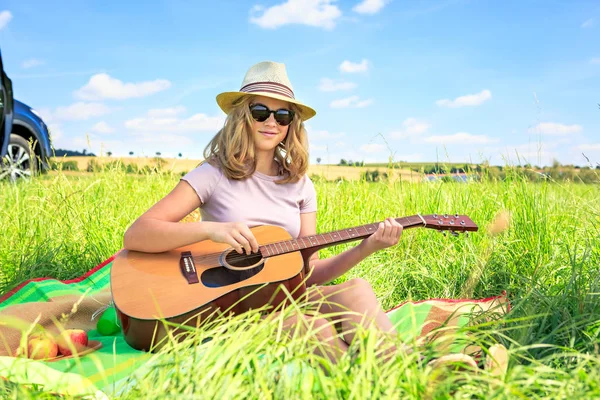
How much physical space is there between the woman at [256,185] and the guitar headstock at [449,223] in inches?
10.1

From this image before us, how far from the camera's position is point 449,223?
9.34ft

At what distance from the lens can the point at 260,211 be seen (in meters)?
2.93

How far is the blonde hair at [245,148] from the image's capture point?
288 cm

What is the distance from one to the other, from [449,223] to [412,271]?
3.06 ft

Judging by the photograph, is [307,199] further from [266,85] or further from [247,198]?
[266,85]

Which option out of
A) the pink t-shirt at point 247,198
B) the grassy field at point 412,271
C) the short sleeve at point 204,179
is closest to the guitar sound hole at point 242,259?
the pink t-shirt at point 247,198

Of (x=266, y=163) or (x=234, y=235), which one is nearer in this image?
(x=234, y=235)

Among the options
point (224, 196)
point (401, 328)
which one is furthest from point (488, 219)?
point (224, 196)

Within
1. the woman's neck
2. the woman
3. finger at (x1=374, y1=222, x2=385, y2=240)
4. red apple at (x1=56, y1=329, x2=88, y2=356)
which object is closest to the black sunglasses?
the woman

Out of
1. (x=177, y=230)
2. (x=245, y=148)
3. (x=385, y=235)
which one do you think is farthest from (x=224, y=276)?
(x=385, y=235)

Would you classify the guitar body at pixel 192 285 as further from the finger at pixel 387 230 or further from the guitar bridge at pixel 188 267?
the finger at pixel 387 230

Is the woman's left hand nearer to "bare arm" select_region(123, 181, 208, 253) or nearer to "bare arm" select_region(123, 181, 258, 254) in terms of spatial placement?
"bare arm" select_region(123, 181, 258, 254)

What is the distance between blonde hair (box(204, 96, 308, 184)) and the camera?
9.44ft

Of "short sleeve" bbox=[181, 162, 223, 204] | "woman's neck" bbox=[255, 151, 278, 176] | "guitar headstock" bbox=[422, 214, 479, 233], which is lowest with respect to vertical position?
"guitar headstock" bbox=[422, 214, 479, 233]
